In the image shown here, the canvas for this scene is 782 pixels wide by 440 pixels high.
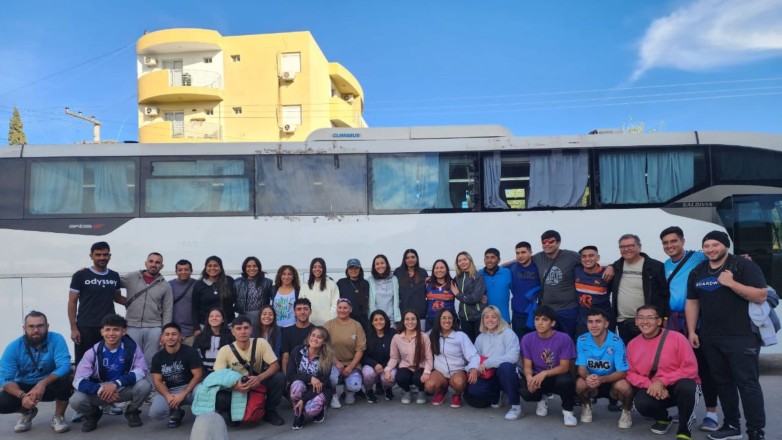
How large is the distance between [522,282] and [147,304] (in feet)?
15.6

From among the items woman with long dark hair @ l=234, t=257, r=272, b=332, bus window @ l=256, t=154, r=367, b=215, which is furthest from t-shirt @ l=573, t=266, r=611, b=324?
woman with long dark hair @ l=234, t=257, r=272, b=332

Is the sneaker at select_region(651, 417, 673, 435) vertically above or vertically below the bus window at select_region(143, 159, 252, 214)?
below

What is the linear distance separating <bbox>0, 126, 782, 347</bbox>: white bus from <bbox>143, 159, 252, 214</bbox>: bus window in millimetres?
19

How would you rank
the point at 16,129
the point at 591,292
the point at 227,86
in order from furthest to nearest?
the point at 16,129 → the point at 227,86 → the point at 591,292

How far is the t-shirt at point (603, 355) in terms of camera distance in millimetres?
5832

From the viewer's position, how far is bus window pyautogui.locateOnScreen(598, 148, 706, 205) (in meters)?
8.98

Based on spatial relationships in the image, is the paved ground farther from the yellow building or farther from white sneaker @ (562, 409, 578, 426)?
the yellow building

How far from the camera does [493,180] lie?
9.20 meters

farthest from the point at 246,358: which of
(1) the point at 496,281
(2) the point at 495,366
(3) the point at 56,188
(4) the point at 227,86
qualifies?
(4) the point at 227,86

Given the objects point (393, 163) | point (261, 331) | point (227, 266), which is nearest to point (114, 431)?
point (261, 331)

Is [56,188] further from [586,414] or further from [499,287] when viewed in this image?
[586,414]

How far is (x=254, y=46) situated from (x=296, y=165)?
2911 cm

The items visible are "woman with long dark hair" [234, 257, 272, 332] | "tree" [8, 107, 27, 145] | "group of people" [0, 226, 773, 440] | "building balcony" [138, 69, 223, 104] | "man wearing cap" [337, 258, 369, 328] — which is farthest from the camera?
"tree" [8, 107, 27, 145]

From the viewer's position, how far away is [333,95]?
41.4 m
